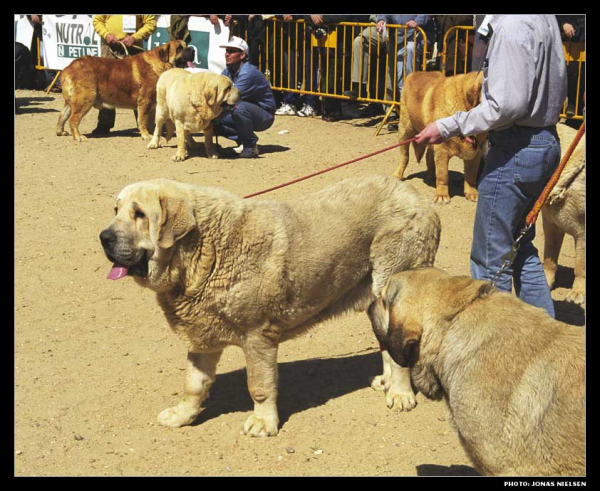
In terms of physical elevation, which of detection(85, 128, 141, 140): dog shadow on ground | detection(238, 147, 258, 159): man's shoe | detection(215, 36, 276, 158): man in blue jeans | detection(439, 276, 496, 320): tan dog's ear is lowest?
detection(439, 276, 496, 320): tan dog's ear

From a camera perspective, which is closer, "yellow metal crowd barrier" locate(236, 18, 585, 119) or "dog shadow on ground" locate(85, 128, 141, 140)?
"yellow metal crowd barrier" locate(236, 18, 585, 119)

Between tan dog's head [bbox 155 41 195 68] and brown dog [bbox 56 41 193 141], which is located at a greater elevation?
tan dog's head [bbox 155 41 195 68]

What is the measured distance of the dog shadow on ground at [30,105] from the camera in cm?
1563

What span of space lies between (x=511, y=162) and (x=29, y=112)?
12734 mm

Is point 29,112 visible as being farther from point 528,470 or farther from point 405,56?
point 528,470

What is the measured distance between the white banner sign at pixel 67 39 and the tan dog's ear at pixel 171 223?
13693 millimetres

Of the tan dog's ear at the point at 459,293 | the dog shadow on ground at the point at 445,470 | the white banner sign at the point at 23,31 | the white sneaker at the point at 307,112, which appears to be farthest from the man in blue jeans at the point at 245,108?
the tan dog's ear at the point at 459,293

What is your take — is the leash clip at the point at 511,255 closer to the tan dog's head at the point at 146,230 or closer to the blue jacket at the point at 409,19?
the tan dog's head at the point at 146,230

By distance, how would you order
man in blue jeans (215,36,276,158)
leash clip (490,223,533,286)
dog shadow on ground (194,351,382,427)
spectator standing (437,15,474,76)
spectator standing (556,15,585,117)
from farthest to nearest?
spectator standing (437,15,474,76)
man in blue jeans (215,36,276,158)
spectator standing (556,15,585,117)
dog shadow on ground (194,351,382,427)
leash clip (490,223,533,286)

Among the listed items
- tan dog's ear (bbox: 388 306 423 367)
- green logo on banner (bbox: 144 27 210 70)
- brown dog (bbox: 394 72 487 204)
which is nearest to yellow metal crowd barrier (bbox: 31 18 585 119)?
green logo on banner (bbox: 144 27 210 70)

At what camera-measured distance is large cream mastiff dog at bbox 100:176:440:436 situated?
15.4 feet

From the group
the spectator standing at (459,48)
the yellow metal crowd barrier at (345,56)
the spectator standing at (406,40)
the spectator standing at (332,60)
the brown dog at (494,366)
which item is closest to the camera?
the brown dog at (494,366)

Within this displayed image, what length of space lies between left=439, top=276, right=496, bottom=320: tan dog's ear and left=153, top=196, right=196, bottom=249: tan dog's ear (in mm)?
1729

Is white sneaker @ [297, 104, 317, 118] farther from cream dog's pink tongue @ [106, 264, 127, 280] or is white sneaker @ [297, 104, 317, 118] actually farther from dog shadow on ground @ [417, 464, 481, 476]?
dog shadow on ground @ [417, 464, 481, 476]
